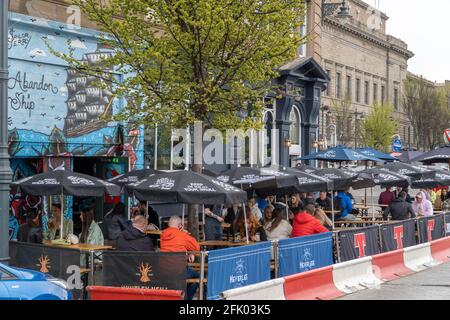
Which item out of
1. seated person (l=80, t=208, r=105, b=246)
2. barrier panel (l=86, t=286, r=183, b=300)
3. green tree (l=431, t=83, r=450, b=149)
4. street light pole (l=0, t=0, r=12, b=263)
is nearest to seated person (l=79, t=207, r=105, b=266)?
seated person (l=80, t=208, r=105, b=246)

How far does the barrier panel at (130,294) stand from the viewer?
1166 centimetres

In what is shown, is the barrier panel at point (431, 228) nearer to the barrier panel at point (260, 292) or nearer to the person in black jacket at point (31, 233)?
the barrier panel at point (260, 292)

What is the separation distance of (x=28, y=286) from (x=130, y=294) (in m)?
2.09

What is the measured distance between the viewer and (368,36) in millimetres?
69500

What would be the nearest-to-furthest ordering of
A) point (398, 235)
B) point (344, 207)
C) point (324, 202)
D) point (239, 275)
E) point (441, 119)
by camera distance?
point (239, 275)
point (398, 235)
point (344, 207)
point (324, 202)
point (441, 119)


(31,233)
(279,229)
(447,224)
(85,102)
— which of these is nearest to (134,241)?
(31,233)

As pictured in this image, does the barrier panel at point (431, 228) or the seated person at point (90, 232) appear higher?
the seated person at point (90, 232)

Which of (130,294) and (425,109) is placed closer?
(130,294)

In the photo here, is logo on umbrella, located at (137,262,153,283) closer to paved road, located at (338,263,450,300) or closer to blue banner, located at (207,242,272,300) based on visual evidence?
blue banner, located at (207,242,272,300)

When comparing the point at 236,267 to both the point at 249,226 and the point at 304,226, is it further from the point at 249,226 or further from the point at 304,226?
the point at 249,226

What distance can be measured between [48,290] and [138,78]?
875cm

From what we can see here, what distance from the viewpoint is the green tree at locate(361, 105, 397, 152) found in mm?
61653

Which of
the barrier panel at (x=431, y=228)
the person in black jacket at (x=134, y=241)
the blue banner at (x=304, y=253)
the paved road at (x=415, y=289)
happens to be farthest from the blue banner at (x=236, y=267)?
the barrier panel at (x=431, y=228)

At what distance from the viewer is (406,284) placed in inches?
658
